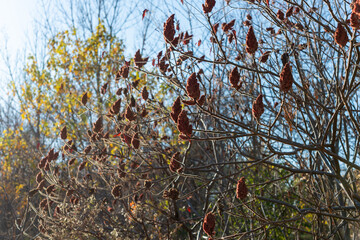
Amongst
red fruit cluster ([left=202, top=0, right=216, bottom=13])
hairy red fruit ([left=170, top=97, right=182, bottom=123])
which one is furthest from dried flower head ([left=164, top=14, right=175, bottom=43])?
hairy red fruit ([left=170, top=97, right=182, bottom=123])

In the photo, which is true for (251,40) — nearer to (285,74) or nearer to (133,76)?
(285,74)

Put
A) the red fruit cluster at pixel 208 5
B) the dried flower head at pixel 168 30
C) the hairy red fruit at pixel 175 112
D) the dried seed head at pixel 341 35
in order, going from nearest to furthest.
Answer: the dried seed head at pixel 341 35, the hairy red fruit at pixel 175 112, the dried flower head at pixel 168 30, the red fruit cluster at pixel 208 5

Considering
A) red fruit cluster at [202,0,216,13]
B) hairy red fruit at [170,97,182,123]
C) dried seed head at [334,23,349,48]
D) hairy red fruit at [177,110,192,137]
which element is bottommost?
hairy red fruit at [177,110,192,137]

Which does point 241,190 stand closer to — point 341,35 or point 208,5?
point 341,35

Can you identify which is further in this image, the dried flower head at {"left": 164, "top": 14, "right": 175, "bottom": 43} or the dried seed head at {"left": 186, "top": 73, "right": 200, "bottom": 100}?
the dried flower head at {"left": 164, "top": 14, "right": 175, "bottom": 43}

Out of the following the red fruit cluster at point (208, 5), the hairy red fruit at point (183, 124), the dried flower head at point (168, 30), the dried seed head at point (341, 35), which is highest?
the red fruit cluster at point (208, 5)

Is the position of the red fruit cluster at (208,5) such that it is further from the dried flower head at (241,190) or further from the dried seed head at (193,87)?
the dried flower head at (241,190)

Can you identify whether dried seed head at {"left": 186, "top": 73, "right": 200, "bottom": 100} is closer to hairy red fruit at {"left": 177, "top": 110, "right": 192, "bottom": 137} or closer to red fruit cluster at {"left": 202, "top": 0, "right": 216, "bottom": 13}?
hairy red fruit at {"left": 177, "top": 110, "right": 192, "bottom": 137}

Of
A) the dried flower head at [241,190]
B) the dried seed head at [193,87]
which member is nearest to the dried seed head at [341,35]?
the dried seed head at [193,87]

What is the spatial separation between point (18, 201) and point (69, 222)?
21.2 feet

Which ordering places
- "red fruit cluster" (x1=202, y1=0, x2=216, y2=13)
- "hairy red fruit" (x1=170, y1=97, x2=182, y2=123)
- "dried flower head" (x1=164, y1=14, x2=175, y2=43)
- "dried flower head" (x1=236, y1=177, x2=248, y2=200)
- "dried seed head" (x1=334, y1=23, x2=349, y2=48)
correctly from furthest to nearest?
"red fruit cluster" (x1=202, y1=0, x2=216, y2=13)
"dried flower head" (x1=164, y1=14, x2=175, y2=43)
"dried flower head" (x1=236, y1=177, x2=248, y2=200)
"hairy red fruit" (x1=170, y1=97, x2=182, y2=123)
"dried seed head" (x1=334, y1=23, x2=349, y2=48)

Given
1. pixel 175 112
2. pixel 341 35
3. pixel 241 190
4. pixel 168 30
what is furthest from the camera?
pixel 168 30

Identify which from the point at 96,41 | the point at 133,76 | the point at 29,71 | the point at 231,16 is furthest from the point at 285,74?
the point at 29,71

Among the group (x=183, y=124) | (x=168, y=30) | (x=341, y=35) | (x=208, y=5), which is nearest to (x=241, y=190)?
(x=183, y=124)
